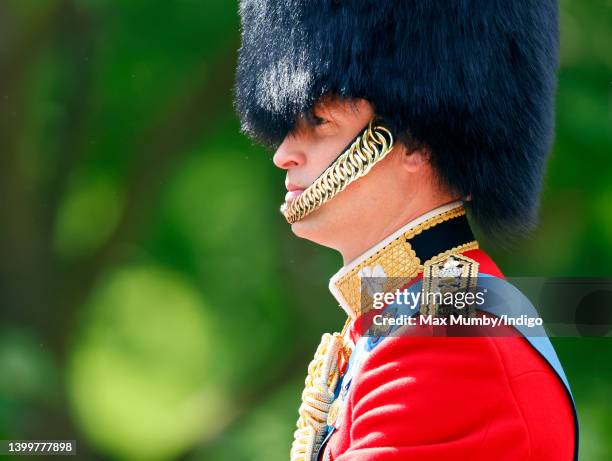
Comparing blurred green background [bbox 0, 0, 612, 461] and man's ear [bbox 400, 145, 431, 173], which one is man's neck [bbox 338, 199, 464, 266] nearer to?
man's ear [bbox 400, 145, 431, 173]

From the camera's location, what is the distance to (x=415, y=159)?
2.11 meters

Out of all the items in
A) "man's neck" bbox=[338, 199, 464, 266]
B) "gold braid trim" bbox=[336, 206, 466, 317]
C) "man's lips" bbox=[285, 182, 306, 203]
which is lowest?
"gold braid trim" bbox=[336, 206, 466, 317]

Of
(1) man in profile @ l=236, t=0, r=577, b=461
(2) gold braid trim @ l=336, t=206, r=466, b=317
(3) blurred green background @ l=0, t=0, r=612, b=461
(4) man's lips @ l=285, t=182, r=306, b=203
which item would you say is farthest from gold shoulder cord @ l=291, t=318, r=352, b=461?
(3) blurred green background @ l=0, t=0, r=612, b=461

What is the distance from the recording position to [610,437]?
5109 mm

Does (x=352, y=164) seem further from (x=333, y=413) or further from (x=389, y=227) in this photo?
(x=333, y=413)

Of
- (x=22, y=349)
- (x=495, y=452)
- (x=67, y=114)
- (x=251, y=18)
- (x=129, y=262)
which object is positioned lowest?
(x=495, y=452)

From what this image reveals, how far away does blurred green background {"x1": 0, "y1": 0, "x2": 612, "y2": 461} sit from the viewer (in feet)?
16.6

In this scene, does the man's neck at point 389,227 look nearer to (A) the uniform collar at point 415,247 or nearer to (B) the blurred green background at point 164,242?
(A) the uniform collar at point 415,247

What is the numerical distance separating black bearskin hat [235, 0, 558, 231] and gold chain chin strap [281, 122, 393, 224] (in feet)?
0.11

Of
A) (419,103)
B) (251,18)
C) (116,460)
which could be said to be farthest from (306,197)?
(116,460)

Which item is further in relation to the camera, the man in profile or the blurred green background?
the blurred green background

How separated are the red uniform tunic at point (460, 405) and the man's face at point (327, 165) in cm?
30

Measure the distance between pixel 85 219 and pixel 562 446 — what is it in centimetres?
401

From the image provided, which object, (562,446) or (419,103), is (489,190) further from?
(562,446)
